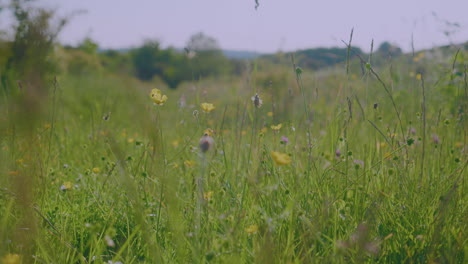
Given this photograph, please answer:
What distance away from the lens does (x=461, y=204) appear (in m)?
1.35

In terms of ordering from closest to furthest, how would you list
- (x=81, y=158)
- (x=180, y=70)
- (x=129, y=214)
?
(x=129, y=214), (x=81, y=158), (x=180, y=70)

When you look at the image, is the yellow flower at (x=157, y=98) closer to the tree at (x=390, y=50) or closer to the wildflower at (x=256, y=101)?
the wildflower at (x=256, y=101)

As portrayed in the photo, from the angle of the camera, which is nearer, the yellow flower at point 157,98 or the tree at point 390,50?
the yellow flower at point 157,98

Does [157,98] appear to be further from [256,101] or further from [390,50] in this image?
[390,50]

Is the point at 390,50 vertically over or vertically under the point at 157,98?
over

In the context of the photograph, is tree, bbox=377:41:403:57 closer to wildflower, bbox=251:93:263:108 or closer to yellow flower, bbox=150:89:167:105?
wildflower, bbox=251:93:263:108

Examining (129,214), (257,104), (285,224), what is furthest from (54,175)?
(285,224)

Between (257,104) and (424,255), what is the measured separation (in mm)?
746

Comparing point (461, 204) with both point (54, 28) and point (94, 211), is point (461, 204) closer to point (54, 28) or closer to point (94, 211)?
point (94, 211)

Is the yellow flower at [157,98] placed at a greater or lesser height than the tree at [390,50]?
lesser

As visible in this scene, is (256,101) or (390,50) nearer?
(256,101)

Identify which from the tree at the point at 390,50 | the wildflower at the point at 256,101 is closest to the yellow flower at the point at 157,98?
the wildflower at the point at 256,101

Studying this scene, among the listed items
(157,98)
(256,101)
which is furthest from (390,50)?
(157,98)

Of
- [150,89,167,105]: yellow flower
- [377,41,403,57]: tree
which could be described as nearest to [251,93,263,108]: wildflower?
[150,89,167,105]: yellow flower
